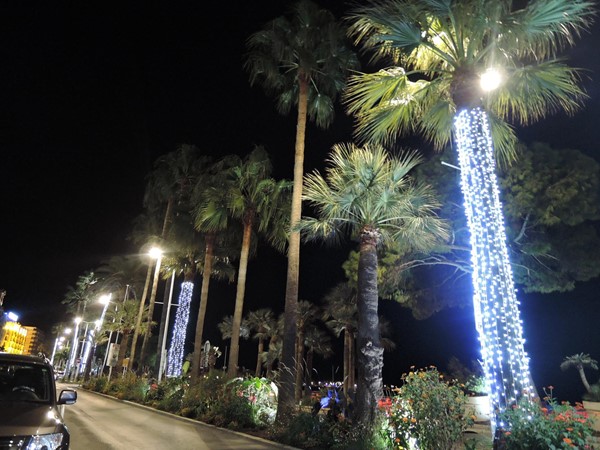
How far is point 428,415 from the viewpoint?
23.5ft

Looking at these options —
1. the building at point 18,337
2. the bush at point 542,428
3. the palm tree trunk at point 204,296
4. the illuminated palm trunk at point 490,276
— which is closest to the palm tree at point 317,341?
the palm tree trunk at point 204,296

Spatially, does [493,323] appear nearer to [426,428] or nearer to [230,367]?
[426,428]

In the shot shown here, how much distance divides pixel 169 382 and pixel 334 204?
504 inches

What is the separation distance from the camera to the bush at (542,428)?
541 centimetres

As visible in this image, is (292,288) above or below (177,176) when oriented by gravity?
below

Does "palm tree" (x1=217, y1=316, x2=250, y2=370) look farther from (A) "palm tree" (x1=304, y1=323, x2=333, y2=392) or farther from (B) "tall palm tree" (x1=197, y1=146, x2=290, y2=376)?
(B) "tall palm tree" (x1=197, y1=146, x2=290, y2=376)

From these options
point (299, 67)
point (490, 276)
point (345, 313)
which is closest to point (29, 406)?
point (490, 276)

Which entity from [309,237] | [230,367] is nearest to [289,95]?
[309,237]

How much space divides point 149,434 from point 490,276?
9.21 meters

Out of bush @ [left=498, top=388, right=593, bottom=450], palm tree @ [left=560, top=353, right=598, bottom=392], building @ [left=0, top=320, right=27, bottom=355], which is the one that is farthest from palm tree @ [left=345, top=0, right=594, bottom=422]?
building @ [left=0, top=320, right=27, bottom=355]

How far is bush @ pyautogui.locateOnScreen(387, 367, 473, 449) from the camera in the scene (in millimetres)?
7023

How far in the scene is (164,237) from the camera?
1073 inches

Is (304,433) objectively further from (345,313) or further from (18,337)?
(18,337)

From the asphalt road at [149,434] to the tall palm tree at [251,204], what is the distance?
477 cm
